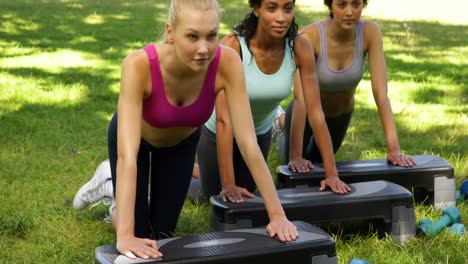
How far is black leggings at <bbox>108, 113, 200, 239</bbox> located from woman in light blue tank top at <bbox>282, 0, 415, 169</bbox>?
2.88ft

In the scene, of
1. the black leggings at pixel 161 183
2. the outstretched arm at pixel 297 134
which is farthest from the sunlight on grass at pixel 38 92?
the black leggings at pixel 161 183

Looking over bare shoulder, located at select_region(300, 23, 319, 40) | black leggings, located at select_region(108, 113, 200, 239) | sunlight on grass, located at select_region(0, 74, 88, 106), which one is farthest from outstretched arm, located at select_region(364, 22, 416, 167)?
sunlight on grass, located at select_region(0, 74, 88, 106)

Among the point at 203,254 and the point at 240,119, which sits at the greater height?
the point at 240,119

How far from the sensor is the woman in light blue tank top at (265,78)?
13.5 feet

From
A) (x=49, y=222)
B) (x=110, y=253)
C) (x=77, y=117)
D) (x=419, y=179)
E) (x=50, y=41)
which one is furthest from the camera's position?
(x=50, y=41)

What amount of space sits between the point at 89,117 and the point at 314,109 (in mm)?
2737

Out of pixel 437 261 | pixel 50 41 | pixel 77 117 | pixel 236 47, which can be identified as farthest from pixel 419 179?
pixel 50 41

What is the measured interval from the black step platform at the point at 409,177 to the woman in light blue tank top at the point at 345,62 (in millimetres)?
89

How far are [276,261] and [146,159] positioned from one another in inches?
40.1

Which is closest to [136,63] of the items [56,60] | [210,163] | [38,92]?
[210,163]

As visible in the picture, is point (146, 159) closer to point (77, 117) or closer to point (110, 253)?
point (110, 253)

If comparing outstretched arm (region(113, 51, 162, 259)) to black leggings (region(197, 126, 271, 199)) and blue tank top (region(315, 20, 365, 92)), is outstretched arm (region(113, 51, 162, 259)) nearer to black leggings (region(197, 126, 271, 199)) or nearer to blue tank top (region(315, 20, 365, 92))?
black leggings (region(197, 126, 271, 199))

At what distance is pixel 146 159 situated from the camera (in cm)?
391

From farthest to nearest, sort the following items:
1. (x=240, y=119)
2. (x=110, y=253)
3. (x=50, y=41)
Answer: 1. (x=50, y=41)
2. (x=240, y=119)
3. (x=110, y=253)
